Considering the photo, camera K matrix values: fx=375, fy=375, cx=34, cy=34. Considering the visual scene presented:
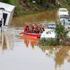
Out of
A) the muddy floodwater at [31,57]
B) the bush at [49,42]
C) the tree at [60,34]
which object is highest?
the tree at [60,34]

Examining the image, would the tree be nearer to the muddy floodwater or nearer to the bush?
the bush

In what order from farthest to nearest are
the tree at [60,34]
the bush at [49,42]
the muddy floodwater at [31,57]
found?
the tree at [60,34]
the bush at [49,42]
the muddy floodwater at [31,57]

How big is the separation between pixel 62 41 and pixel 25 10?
34.6 m

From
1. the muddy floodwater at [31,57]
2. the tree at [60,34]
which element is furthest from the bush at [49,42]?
the muddy floodwater at [31,57]

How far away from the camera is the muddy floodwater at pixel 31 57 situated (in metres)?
16.8

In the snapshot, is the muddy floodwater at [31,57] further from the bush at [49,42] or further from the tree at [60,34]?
the tree at [60,34]

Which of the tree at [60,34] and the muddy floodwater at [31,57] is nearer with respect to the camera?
the muddy floodwater at [31,57]

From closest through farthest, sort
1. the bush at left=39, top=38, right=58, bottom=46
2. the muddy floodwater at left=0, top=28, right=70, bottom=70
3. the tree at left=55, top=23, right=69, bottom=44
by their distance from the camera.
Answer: the muddy floodwater at left=0, top=28, right=70, bottom=70 < the bush at left=39, top=38, right=58, bottom=46 < the tree at left=55, top=23, right=69, bottom=44

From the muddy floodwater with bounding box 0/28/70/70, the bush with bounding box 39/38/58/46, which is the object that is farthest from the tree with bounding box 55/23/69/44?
the muddy floodwater with bounding box 0/28/70/70

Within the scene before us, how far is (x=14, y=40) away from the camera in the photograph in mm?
28094

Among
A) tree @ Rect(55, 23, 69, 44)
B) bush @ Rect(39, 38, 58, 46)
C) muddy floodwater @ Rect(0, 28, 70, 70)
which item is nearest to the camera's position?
muddy floodwater @ Rect(0, 28, 70, 70)

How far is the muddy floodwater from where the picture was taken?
1684 centimetres

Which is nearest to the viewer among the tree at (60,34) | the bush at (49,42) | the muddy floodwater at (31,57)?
the muddy floodwater at (31,57)

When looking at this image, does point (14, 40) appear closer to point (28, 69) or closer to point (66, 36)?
point (66, 36)
